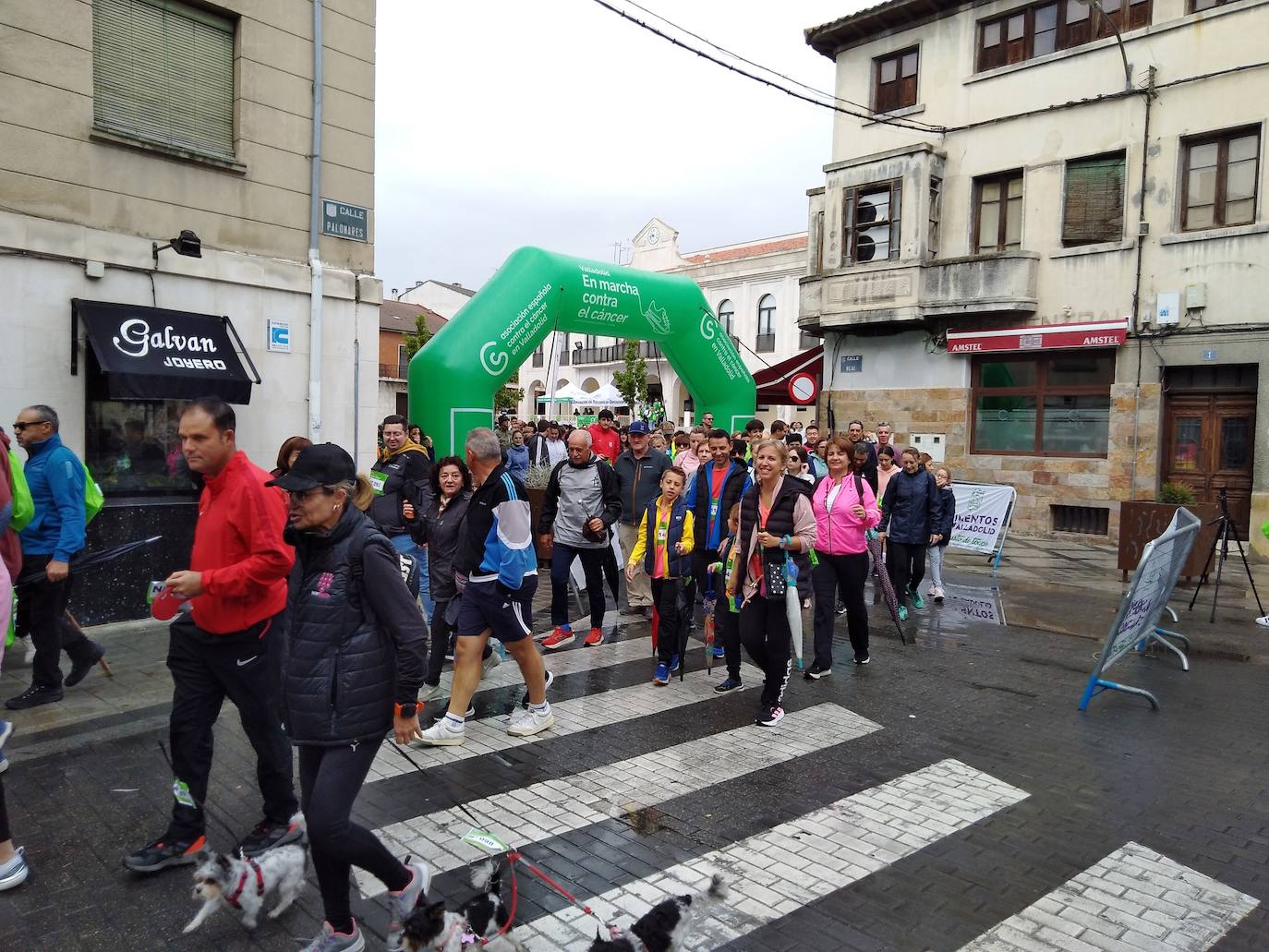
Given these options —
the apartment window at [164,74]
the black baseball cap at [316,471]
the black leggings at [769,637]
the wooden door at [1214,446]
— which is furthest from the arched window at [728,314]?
the black baseball cap at [316,471]

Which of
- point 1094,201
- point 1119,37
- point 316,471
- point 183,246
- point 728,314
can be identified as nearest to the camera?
point 316,471

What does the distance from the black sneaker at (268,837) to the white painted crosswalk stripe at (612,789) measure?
14.2 inches

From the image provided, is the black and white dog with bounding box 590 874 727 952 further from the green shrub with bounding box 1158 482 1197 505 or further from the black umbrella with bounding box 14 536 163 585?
the green shrub with bounding box 1158 482 1197 505

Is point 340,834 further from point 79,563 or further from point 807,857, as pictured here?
point 79,563

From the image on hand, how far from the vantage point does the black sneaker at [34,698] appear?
5.92 metres

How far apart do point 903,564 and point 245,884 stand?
297 inches

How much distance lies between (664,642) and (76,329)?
5.96 m

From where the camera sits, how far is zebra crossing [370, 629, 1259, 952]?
3602mm

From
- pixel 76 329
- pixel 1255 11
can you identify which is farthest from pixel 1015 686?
pixel 1255 11

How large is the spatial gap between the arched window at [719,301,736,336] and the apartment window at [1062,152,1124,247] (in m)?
25.6

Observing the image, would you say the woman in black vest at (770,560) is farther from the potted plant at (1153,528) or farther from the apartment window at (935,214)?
the apartment window at (935,214)

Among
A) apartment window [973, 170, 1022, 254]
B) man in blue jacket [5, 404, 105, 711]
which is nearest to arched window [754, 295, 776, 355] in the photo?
apartment window [973, 170, 1022, 254]

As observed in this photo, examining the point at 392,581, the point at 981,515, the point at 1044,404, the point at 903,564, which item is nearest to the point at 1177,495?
the point at 981,515

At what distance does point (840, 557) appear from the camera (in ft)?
24.3
